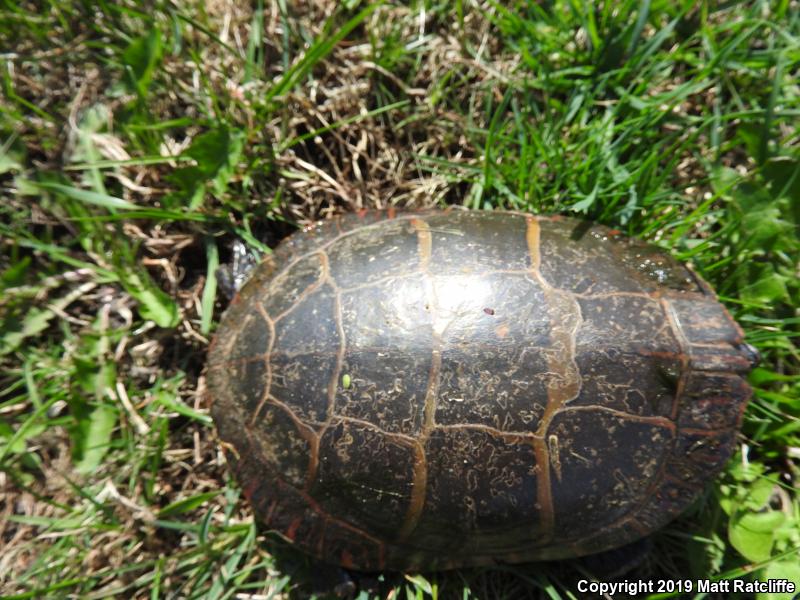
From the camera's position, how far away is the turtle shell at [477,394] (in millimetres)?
1886

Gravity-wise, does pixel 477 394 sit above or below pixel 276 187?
below

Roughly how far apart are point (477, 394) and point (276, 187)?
1.66m

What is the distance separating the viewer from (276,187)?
2.86 metres

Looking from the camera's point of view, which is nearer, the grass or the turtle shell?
the turtle shell

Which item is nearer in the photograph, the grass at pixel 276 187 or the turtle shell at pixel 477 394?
the turtle shell at pixel 477 394

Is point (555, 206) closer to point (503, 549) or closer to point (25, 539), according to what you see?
point (503, 549)

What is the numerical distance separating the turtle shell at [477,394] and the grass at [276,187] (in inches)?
18.5

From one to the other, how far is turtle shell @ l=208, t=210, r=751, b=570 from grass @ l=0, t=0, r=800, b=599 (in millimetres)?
469

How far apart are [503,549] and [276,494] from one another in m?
0.94

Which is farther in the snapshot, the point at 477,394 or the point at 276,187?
the point at 276,187

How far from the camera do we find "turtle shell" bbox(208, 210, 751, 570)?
6.19 ft

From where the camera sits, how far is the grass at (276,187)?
2512mm

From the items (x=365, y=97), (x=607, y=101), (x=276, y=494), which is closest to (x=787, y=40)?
(x=607, y=101)

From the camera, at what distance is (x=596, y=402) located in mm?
1904
